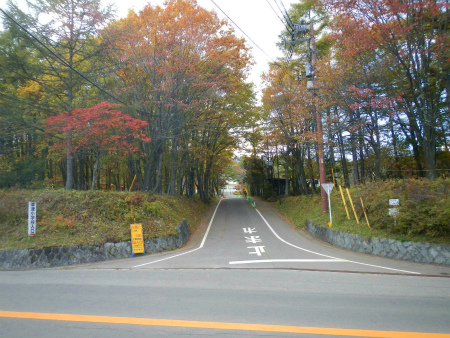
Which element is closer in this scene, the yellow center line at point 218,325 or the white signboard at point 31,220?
the yellow center line at point 218,325

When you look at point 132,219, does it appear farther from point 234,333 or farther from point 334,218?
point 234,333

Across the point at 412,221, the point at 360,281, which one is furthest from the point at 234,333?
the point at 412,221

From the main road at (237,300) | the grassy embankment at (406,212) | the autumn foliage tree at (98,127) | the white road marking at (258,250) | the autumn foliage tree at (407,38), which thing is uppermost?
the autumn foliage tree at (407,38)

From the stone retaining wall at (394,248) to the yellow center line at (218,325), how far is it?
727 centimetres

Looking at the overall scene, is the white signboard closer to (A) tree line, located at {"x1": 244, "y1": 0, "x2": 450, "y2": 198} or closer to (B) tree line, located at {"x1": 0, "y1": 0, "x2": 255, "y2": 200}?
(B) tree line, located at {"x1": 0, "y1": 0, "x2": 255, "y2": 200}

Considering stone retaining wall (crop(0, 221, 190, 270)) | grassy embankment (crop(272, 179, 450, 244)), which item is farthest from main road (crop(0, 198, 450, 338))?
stone retaining wall (crop(0, 221, 190, 270))

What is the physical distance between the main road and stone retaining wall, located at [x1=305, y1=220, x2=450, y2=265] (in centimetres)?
70

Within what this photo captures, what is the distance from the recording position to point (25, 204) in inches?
592

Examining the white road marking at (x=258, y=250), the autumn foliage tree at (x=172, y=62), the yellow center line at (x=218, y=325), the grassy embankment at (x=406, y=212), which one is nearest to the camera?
the yellow center line at (x=218, y=325)

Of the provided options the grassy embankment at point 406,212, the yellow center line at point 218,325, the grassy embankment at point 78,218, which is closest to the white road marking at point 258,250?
the grassy embankment at point 406,212

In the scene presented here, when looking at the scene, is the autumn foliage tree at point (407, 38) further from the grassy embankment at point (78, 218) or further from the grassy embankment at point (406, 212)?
the grassy embankment at point (78, 218)

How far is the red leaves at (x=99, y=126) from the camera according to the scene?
15.4 m

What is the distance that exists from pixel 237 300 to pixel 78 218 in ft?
38.4

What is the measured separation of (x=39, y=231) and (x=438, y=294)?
→ 48.1ft
